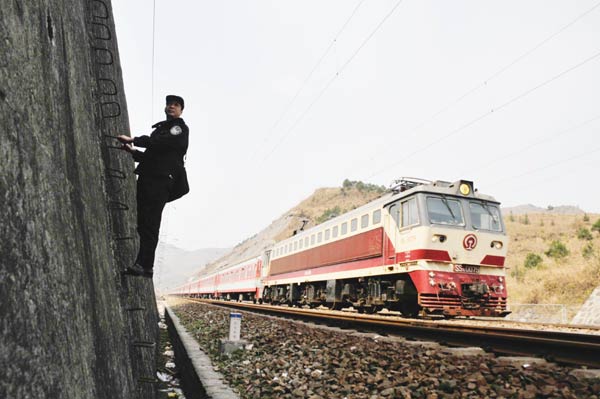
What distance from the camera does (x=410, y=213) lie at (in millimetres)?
11633

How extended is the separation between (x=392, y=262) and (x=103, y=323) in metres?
9.93

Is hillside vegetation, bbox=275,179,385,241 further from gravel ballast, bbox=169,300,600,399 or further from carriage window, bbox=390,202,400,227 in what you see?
gravel ballast, bbox=169,300,600,399

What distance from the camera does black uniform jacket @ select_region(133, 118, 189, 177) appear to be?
440cm

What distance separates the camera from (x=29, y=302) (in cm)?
157

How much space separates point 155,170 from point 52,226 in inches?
102

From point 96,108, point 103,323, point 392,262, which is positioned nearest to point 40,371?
point 103,323

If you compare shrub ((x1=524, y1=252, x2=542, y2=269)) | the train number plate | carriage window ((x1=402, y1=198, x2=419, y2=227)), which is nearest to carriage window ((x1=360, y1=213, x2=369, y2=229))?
carriage window ((x1=402, y1=198, x2=419, y2=227))

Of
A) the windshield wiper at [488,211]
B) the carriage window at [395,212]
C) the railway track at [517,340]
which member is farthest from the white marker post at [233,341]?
the windshield wiper at [488,211]

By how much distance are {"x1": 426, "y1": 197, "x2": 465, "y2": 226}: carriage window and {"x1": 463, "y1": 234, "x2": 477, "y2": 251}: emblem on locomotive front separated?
38 centimetres

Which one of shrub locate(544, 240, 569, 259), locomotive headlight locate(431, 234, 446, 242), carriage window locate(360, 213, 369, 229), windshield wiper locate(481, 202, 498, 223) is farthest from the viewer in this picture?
Answer: shrub locate(544, 240, 569, 259)

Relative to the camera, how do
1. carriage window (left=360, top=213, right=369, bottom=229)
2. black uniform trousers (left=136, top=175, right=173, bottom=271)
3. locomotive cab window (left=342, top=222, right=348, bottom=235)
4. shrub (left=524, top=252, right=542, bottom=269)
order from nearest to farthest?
1. black uniform trousers (left=136, top=175, right=173, bottom=271)
2. carriage window (left=360, top=213, right=369, bottom=229)
3. locomotive cab window (left=342, top=222, right=348, bottom=235)
4. shrub (left=524, top=252, right=542, bottom=269)

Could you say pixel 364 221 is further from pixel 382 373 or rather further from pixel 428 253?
pixel 382 373

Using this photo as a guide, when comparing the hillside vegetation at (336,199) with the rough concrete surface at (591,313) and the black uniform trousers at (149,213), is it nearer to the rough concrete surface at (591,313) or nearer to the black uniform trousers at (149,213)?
the rough concrete surface at (591,313)

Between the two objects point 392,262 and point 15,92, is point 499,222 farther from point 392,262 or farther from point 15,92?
point 15,92
